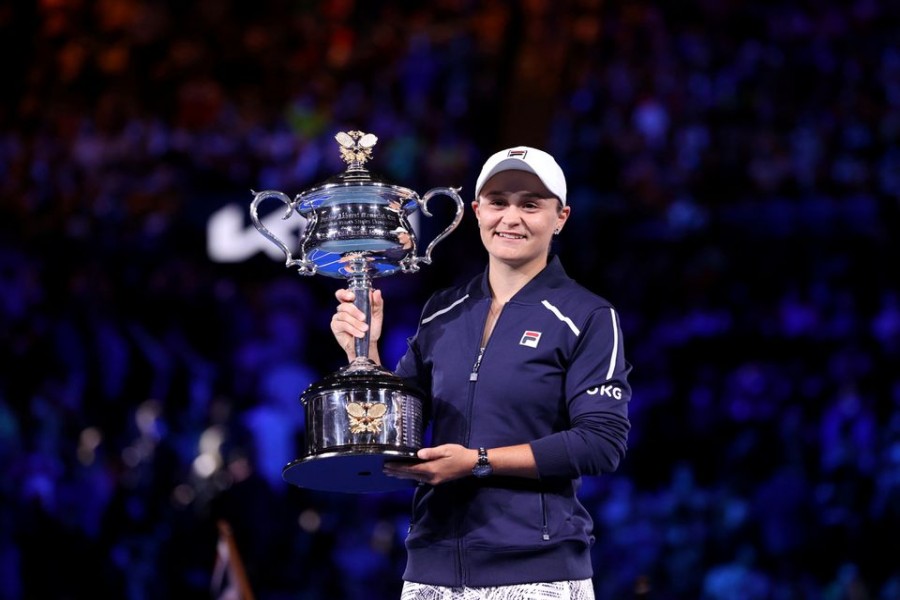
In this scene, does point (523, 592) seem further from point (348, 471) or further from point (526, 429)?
point (348, 471)

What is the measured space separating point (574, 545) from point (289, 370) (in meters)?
5.12

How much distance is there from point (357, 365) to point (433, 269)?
5017 mm

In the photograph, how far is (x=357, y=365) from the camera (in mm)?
2461

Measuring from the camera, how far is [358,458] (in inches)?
90.2

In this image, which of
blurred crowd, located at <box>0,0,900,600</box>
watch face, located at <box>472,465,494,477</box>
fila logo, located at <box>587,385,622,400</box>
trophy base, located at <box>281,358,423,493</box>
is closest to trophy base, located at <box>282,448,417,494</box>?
trophy base, located at <box>281,358,423,493</box>

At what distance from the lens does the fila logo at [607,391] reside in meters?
2.31

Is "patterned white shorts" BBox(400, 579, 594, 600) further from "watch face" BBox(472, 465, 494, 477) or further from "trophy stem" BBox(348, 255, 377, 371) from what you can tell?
"trophy stem" BBox(348, 255, 377, 371)

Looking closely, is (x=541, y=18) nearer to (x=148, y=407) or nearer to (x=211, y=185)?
(x=211, y=185)

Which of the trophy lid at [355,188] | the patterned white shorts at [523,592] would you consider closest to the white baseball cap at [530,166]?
the trophy lid at [355,188]

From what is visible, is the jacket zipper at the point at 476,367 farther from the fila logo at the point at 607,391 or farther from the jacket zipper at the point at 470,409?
the fila logo at the point at 607,391

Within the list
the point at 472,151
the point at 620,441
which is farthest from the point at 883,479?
the point at 620,441

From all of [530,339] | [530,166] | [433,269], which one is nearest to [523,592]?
[530,339]

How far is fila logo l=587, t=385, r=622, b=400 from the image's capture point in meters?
2.31

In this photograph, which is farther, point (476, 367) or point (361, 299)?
Answer: point (361, 299)
